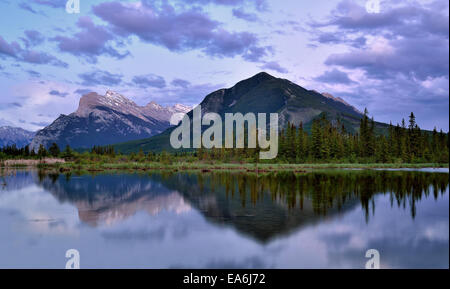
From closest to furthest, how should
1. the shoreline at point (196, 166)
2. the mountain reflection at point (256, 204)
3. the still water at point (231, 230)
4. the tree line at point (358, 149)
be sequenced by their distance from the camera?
the still water at point (231, 230)
the mountain reflection at point (256, 204)
the shoreline at point (196, 166)
the tree line at point (358, 149)

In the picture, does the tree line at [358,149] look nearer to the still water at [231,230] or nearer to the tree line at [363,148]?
the tree line at [363,148]

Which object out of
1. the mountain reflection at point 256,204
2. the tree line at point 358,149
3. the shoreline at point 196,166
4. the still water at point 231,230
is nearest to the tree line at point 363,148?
the tree line at point 358,149

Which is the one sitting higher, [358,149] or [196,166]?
[358,149]

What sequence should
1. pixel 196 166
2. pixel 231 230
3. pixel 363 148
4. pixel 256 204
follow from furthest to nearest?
pixel 363 148 < pixel 196 166 < pixel 256 204 < pixel 231 230

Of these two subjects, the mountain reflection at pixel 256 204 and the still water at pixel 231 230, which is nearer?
the still water at pixel 231 230

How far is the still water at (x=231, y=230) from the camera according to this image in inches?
683

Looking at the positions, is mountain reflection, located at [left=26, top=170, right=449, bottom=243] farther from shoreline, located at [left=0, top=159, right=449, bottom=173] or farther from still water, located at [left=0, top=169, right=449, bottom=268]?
shoreline, located at [left=0, top=159, right=449, bottom=173]

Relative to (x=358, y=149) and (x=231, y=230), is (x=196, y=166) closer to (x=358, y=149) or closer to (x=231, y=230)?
(x=358, y=149)

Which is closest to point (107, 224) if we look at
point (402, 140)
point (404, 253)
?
point (404, 253)

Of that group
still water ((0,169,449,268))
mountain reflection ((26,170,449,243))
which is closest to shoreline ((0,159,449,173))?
mountain reflection ((26,170,449,243))

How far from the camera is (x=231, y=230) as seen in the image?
22.5 meters

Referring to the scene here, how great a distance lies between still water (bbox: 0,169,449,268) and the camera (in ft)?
56.9

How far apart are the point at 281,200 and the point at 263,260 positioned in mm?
17194

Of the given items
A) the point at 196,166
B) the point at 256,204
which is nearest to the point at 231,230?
the point at 256,204
